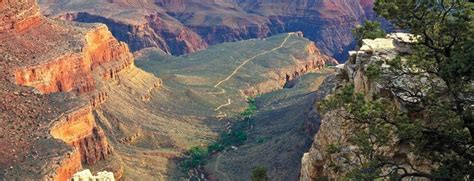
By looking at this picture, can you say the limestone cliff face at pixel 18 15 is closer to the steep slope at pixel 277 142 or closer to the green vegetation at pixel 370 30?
the steep slope at pixel 277 142

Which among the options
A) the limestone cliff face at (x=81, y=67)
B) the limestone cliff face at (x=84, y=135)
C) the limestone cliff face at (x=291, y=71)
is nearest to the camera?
the limestone cliff face at (x=84, y=135)

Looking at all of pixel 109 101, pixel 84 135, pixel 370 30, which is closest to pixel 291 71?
pixel 109 101

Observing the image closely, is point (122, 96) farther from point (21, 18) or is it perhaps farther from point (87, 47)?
point (21, 18)

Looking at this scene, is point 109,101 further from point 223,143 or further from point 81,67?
point 223,143

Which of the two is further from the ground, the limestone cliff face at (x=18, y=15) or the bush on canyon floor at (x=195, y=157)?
the limestone cliff face at (x=18, y=15)

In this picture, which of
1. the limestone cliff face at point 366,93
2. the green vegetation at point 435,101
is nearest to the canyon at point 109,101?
the limestone cliff face at point 366,93

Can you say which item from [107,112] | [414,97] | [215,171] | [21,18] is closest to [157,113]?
[107,112]

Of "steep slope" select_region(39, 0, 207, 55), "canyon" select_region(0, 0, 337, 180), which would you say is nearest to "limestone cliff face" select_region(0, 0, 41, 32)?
"canyon" select_region(0, 0, 337, 180)
